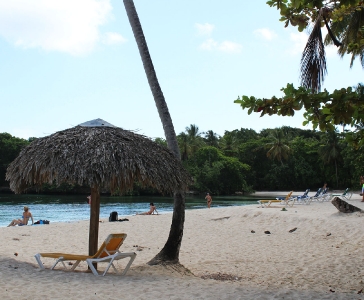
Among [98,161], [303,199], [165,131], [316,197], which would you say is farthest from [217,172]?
[98,161]

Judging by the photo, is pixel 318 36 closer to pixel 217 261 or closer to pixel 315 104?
pixel 315 104

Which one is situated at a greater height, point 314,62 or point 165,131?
point 314,62

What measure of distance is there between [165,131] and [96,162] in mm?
1740

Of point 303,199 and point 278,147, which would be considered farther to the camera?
point 278,147

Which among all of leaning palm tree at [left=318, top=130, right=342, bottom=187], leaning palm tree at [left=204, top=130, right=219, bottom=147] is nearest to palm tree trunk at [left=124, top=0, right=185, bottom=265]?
leaning palm tree at [left=318, top=130, right=342, bottom=187]

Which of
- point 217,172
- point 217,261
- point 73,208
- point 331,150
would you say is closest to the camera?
point 217,261

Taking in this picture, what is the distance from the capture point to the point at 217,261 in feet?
28.7

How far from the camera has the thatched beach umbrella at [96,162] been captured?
21.4 ft

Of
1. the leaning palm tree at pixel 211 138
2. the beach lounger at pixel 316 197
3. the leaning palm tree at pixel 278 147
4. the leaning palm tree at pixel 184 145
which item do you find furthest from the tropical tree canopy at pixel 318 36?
the leaning palm tree at pixel 211 138

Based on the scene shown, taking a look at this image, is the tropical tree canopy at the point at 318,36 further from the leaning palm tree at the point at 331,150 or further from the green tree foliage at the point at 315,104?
the leaning palm tree at the point at 331,150

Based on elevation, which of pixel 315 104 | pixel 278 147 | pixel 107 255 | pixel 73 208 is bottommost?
pixel 73 208

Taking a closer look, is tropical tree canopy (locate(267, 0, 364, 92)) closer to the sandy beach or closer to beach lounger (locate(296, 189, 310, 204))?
the sandy beach

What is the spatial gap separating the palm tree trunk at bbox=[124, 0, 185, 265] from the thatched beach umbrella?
38 cm

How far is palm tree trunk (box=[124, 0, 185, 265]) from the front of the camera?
7.64 metres
